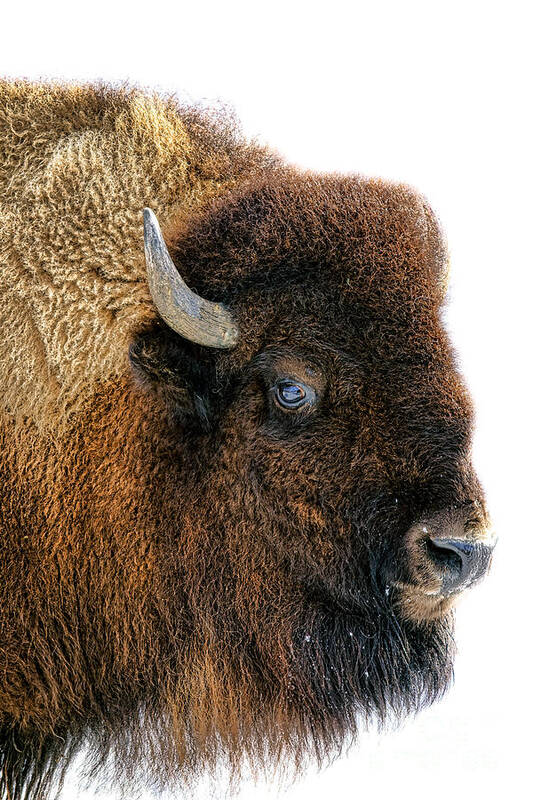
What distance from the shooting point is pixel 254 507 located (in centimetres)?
399

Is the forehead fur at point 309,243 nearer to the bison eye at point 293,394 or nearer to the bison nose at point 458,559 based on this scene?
the bison eye at point 293,394

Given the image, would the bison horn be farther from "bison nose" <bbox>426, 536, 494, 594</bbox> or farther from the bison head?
"bison nose" <bbox>426, 536, 494, 594</bbox>

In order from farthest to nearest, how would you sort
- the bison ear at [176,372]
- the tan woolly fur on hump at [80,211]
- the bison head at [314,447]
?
the tan woolly fur on hump at [80,211]
the bison ear at [176,372]
the bison head at [314,447]

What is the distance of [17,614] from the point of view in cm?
409

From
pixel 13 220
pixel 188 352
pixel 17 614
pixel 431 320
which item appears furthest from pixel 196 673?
pixel 13 220

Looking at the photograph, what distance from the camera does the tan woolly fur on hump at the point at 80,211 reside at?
4059 mm

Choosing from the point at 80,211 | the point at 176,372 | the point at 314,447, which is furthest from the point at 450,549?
the point at 80,211

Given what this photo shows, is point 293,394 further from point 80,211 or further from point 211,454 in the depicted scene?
point 80,211

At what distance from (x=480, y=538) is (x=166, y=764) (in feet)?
6.15

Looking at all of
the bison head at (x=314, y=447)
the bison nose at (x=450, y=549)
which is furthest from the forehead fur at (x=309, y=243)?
the bison nose at (x=450, y=549)

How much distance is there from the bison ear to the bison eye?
289 millimetres

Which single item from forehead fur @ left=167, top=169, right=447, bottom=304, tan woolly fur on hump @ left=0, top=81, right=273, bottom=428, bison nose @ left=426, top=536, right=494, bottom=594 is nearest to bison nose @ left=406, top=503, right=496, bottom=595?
bison nose @ left=426, top=536, right=494, bottom=594

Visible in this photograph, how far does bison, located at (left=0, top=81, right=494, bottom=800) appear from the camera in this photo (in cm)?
379

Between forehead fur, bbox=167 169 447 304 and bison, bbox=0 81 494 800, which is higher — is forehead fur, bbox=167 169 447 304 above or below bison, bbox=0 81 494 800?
above
